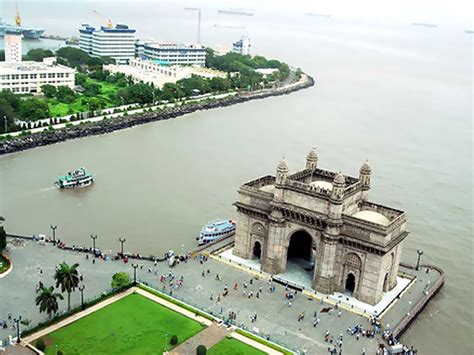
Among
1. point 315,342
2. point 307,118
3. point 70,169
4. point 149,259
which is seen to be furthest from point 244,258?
point 307,118

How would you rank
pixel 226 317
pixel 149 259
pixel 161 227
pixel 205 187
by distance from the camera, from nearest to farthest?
pixel 226 317
pixel 149 259
pixel 161 227
pixel 205 187

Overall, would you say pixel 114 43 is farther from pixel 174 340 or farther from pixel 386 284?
pixel 174 340

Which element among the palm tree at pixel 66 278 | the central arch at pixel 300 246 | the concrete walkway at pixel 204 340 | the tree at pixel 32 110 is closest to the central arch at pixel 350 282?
the central arch at pixel 300 246

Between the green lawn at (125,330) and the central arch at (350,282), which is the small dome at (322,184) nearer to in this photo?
the central arch at (350,282)

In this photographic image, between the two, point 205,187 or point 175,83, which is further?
point 175,83

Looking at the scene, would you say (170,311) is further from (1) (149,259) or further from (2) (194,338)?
(1) (149,259)

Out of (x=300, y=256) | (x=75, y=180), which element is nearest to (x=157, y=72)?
(x=75, y=180)
